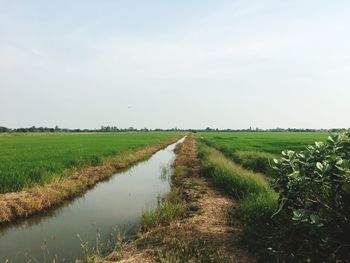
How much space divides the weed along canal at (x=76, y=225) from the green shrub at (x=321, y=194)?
362cm

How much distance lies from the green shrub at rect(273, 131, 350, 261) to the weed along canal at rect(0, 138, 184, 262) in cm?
362

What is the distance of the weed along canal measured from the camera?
7039 millimetres

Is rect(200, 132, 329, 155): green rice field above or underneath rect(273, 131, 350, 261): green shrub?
underneath

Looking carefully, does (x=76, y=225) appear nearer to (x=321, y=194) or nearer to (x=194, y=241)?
(x=194, y=241)

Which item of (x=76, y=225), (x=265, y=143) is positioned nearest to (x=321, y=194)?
(x=76, y=225)

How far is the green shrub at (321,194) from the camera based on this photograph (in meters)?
4.48

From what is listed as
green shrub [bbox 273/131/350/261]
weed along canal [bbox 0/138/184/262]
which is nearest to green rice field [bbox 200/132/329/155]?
weed along canal [bbox 0/138/184/262]

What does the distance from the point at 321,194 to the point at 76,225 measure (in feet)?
20.9

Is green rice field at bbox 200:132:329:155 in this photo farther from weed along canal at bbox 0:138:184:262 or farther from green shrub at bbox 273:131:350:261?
green shrub at bbox 273:131:350:261

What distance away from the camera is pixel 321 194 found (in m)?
4.99

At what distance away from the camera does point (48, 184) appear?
11.8 m

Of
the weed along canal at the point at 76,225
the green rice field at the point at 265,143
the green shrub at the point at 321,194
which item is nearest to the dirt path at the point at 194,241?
the weed along canal at the point at 76,225

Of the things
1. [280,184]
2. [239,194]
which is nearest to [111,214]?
[239,194]

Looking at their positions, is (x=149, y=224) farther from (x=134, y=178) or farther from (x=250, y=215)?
(x=134, y=178)
